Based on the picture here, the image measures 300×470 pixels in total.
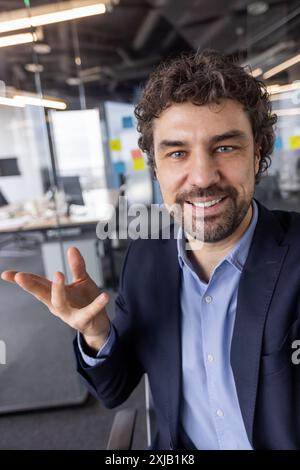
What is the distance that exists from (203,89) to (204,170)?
0.65ft

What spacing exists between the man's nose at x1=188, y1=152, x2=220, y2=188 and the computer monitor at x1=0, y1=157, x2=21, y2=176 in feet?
4.05

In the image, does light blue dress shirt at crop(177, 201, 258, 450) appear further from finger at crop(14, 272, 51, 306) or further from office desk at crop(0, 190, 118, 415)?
office desk at crop(0, 190, 118, 415)

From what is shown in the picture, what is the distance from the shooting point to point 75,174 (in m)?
2.54

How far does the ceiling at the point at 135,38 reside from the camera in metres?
3.04

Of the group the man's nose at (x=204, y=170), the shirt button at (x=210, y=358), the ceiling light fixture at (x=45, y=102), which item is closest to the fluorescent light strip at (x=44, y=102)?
the ceiling light fixture at (x=45, y=102)

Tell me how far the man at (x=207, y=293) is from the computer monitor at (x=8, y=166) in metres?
1.04

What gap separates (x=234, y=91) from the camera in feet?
2.59

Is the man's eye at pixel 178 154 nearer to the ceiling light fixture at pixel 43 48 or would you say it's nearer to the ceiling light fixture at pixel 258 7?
the ceiling light fixture at pixel 258 7

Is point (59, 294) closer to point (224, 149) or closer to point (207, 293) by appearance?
point (207, 293)

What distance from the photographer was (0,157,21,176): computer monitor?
166 cm

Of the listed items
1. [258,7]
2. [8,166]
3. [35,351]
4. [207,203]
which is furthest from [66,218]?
[258,7]

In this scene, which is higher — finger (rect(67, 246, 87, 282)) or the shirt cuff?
finger (rect(67, 246, 87, 282))

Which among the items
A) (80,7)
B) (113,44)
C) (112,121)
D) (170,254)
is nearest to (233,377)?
(170,254)

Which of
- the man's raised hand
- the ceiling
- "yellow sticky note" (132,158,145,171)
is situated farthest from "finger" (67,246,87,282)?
the ceiling
